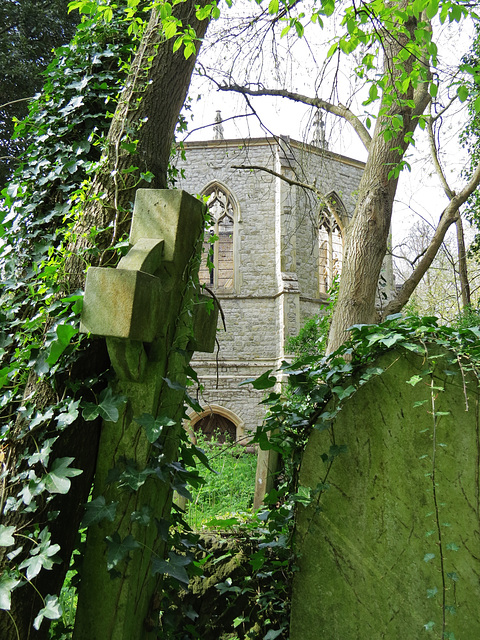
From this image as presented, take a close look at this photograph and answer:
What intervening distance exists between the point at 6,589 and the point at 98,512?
0.35m

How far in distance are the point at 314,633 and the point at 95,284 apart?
5.96 feet

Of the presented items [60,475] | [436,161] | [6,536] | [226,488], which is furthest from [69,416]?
[436,161]

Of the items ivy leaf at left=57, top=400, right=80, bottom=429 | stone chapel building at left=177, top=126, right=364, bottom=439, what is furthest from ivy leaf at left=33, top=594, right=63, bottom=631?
stone chapel building at left=177, top=126, right=364, bottom=439

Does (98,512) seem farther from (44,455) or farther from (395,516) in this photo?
(395,516)

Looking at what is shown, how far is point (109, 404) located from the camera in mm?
1873

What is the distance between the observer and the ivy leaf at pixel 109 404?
1847 mm

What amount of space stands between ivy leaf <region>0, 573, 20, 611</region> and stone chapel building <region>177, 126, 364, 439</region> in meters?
13.9

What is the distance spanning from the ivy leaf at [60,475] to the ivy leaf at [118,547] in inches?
10.7

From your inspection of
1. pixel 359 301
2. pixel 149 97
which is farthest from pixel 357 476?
pixel 359 301

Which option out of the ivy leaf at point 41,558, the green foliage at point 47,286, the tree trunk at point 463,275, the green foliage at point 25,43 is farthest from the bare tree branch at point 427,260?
the green foliage at point 25,43

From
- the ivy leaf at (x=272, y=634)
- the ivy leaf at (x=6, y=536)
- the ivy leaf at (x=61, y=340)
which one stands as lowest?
the ivy leaf at (x=272, y=634)

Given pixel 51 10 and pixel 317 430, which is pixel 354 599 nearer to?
pixel 317 430

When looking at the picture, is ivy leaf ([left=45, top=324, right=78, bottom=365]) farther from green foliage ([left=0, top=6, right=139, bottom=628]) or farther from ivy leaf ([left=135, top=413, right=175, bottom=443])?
ivy leaf ([left=135, top=413, right=175, bottom=443])

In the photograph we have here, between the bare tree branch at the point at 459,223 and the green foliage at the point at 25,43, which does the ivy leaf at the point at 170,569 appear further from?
the green foliage at the point at 25,43
